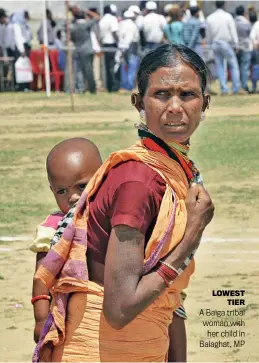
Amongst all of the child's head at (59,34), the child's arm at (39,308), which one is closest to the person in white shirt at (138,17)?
the child's head at (59,34)

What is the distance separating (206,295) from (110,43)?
19301mm

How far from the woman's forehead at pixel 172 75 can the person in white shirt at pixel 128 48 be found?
887 inches

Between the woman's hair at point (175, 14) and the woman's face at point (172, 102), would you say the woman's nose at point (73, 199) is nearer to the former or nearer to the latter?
the woman's face at point (172, 102)

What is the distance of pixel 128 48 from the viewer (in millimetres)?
25766

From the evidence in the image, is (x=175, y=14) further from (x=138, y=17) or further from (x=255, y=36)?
(x=255, y=36)

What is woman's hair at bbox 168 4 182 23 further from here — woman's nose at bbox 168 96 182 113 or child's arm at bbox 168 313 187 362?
woman's nose at bbox 168 96 182 113

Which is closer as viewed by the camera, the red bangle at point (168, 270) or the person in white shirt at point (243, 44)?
the red bangle at point (168, 270)

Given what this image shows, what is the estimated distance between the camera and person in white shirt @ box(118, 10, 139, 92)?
84.4 ft

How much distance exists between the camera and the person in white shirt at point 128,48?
2573cm

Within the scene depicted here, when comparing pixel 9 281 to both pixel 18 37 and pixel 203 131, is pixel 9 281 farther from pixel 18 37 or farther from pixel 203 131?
pixel 18 37

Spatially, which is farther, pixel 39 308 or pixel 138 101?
pixel 39 308

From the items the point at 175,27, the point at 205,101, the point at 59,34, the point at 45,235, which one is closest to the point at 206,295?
the point at 45,235

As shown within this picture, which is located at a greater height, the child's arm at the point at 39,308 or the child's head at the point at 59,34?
the child's arm at the point at 39,308

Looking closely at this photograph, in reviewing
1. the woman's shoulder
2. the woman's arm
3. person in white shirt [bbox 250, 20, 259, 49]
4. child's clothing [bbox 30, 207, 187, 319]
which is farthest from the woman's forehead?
person in white shirt [bbox 250, 20, 259, 49]
